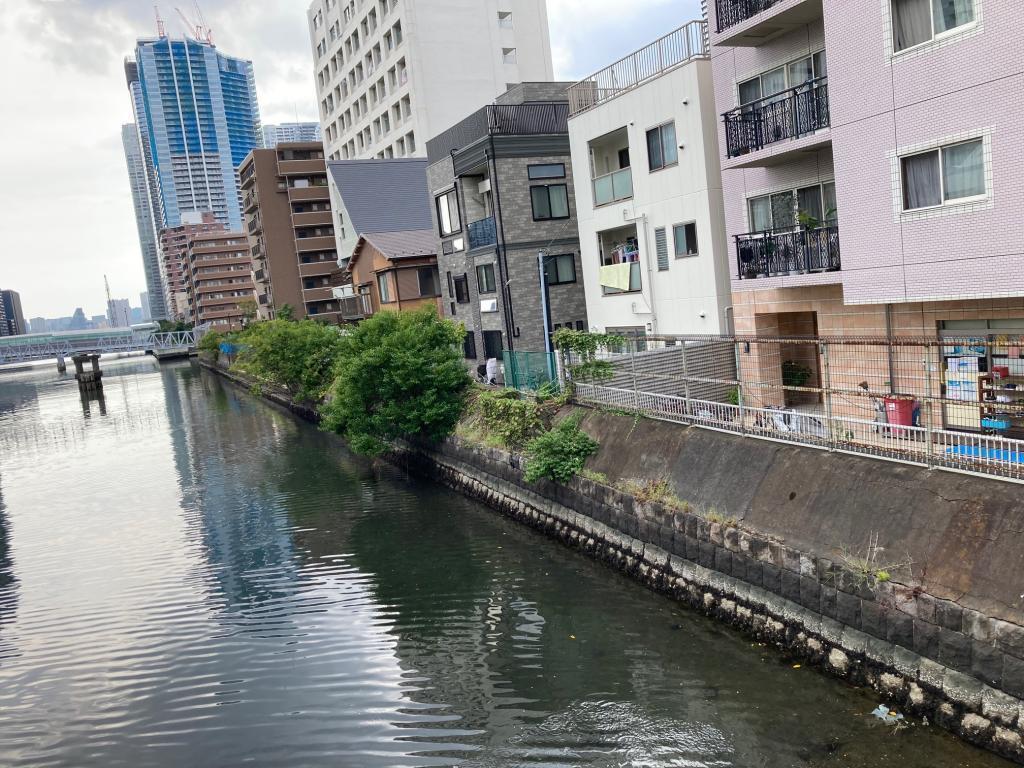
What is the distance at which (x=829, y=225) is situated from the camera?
1600 centimetres

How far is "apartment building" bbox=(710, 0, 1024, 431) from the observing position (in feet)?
39.6

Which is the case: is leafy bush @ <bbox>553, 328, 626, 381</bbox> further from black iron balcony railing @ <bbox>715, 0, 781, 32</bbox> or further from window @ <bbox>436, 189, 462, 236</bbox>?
window @ <bbox>436, 189, 462, 236</bbox>

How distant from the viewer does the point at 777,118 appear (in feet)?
54.8

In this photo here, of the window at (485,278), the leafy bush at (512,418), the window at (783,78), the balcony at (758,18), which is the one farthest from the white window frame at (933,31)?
the window at (485,278)

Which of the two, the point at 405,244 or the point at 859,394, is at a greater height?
the point at 405,244

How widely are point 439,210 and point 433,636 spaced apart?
78.1ft

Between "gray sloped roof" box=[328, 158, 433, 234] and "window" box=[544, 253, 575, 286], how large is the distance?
91.7ft

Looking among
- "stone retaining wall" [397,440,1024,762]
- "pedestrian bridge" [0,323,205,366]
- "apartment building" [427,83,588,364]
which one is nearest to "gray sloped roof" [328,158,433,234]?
"apartment building" [427,83,588,364]

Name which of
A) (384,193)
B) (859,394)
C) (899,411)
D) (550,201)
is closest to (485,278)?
(550,201)

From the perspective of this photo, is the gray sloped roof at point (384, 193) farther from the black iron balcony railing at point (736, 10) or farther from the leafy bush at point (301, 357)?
the black iron balcony railing at point (736, 10)

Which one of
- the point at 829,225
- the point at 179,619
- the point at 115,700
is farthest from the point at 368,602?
the point at 829,225

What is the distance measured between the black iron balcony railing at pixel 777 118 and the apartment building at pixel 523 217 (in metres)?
10.8

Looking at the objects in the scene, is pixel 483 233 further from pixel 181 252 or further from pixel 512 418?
pixel 181 252

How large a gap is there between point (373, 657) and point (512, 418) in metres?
9.07
